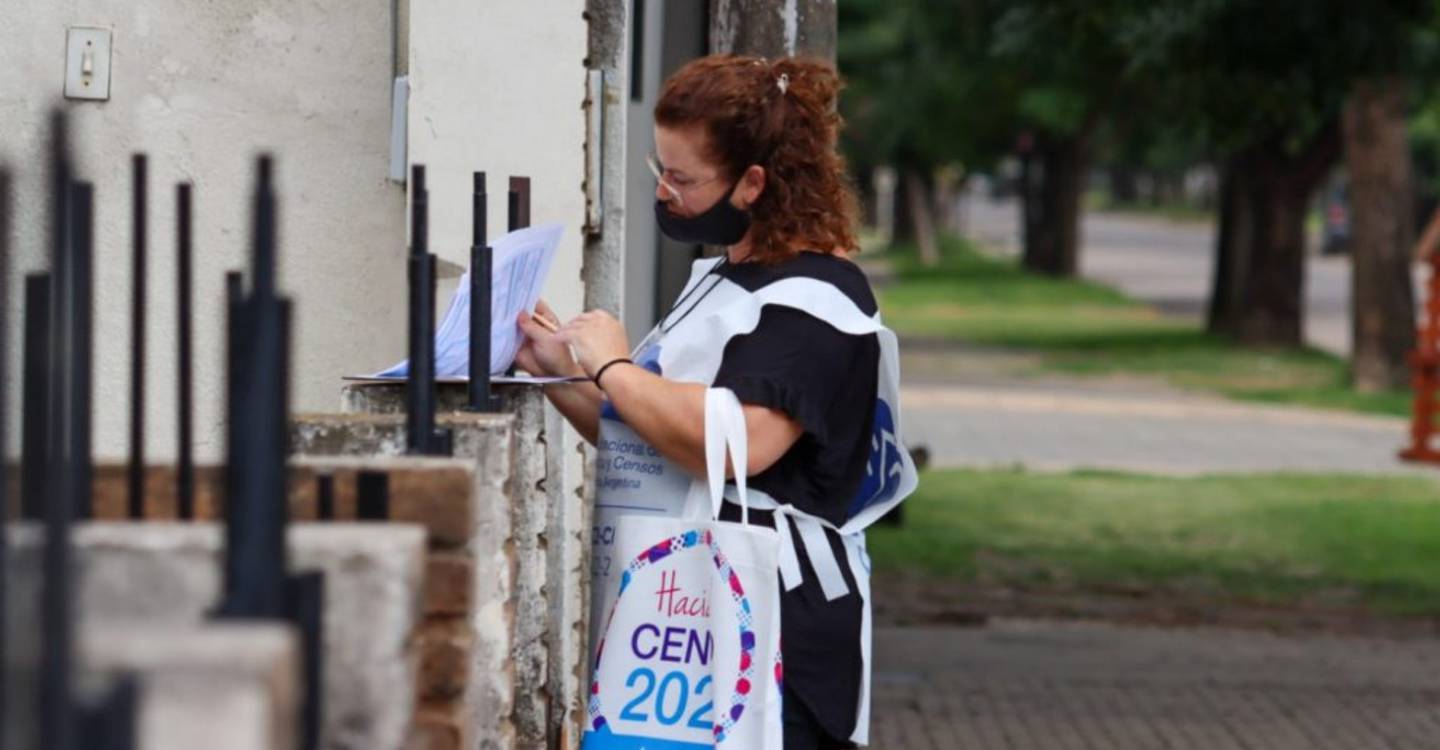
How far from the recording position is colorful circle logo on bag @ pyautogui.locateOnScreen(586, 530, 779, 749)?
151 inches

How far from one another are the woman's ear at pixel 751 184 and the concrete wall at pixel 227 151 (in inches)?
91.7

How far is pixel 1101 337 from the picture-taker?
32.0 meters

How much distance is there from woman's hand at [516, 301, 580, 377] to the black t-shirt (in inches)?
13.7

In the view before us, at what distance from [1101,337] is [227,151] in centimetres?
2657

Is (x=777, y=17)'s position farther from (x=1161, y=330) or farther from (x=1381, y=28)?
(x=1161, y=330)

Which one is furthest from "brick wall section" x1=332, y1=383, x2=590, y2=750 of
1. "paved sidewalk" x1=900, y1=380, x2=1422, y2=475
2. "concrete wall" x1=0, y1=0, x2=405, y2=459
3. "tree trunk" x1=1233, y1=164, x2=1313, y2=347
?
"tree trunk" x1=1233, y1=164, x2=1313, y2=347

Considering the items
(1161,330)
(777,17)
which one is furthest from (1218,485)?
(1161,330)

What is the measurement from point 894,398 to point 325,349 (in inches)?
95.6

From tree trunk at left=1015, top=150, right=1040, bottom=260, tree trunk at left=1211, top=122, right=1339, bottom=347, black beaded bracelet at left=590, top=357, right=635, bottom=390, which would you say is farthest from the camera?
tree trunk at left=1015, top=150, right=1040, bottom=260

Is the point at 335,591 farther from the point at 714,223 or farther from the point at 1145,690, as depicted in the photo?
the point at 1145,690

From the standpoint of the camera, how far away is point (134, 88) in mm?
6082

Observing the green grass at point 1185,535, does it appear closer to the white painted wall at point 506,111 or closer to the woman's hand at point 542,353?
the white painted wall at point 506,111

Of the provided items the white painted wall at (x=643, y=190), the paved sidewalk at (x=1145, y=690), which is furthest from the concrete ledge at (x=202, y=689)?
the paved sidewalk at (x=1145, y=690)

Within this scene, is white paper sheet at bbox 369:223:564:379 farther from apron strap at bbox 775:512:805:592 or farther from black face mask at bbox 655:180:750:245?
apron strap at bbox 775:512:805:592
